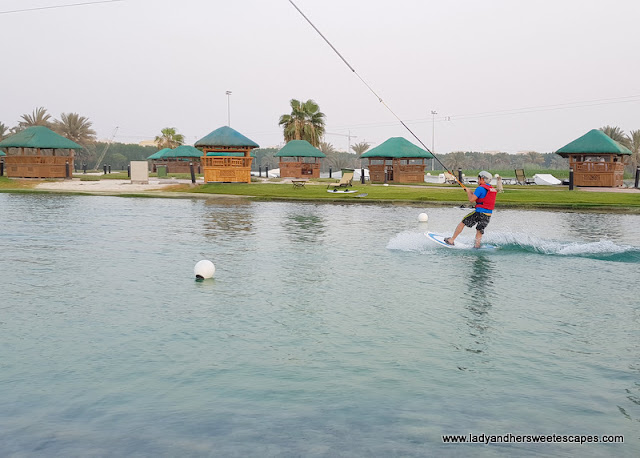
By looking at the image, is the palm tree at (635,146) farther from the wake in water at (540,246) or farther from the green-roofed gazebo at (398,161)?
the wake in water at (540,246)

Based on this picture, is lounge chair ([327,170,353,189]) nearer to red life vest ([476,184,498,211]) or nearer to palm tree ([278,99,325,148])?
red life vest ([476,184,498,211])

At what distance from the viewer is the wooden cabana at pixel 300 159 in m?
61.2

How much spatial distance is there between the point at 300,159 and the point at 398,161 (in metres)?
14.4

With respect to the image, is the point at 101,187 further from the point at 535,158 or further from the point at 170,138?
the point at 535,158

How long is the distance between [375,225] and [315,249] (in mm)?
5872

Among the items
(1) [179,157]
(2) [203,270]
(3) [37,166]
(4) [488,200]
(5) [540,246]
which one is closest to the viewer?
(2) [203,270]

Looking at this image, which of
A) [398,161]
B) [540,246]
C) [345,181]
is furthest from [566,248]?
[398,161]

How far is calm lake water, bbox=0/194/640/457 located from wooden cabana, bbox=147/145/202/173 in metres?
57.3

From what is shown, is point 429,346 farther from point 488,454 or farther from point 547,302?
point 547,302

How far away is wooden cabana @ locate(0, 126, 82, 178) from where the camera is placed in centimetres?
5169

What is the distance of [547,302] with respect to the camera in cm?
955

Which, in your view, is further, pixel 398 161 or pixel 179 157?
pixel 179 157

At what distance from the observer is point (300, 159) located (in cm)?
6425

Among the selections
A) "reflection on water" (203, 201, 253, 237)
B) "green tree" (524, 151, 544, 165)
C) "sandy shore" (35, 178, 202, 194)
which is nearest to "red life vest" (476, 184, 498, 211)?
"reflection on water" (203, 201, 253, 237)
